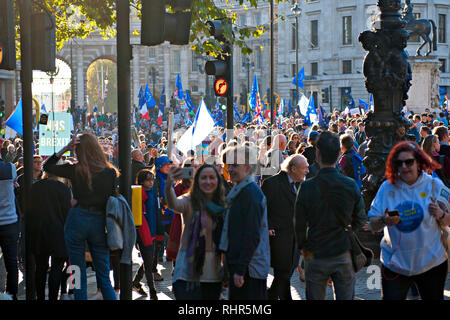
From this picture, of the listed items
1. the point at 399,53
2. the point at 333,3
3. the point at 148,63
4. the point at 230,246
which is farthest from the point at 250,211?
the point at 148,63

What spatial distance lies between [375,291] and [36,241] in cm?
352

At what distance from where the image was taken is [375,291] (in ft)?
27.5

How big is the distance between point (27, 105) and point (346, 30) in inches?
2311

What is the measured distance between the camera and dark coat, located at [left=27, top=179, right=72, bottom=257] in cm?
761

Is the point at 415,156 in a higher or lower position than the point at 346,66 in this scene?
lower

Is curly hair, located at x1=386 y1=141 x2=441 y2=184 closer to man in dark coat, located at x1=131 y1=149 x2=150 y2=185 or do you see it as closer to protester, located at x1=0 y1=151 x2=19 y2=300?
protester, located at x1=0 y1=151 x2=19 y2=300

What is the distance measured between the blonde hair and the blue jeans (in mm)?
267

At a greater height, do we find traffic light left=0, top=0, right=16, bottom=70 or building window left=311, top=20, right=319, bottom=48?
building window left=311, top=20, right=319, bottom=48

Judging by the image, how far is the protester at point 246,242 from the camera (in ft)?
18.4

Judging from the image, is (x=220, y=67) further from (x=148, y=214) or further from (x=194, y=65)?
(x=194, y=65)

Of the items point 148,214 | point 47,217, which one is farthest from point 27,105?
point 148,214

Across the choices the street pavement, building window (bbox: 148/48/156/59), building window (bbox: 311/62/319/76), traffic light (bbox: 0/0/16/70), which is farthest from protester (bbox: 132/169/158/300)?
building window (bbox: 148/48/156/59)

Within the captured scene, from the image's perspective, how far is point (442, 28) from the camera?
64.5 meters
